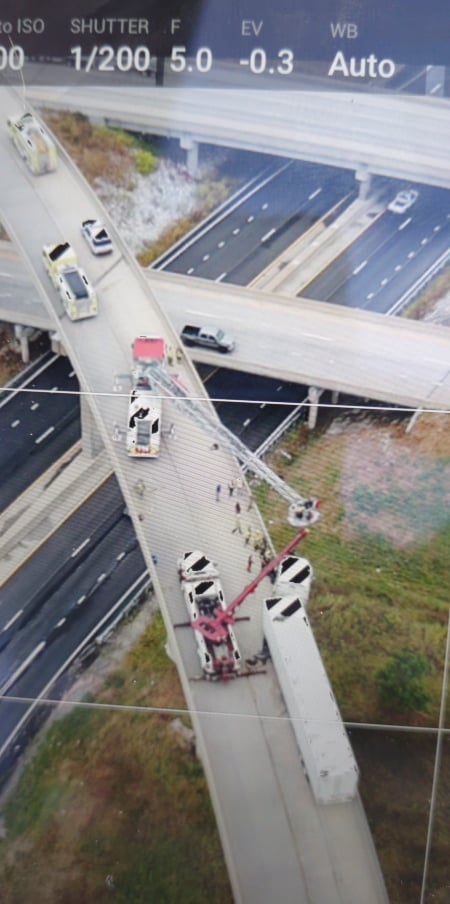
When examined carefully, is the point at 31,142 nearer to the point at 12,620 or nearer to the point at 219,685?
the point at 12,620

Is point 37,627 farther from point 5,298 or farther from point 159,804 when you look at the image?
point 5,298

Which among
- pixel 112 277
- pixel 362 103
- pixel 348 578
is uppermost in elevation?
pixel 362 103

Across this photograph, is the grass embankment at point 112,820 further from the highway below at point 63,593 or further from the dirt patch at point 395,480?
the dirt patch at point 395,480

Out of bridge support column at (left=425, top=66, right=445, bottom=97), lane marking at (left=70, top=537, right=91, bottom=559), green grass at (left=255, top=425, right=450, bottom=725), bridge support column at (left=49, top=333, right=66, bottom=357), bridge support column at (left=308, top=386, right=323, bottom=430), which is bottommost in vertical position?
green grass at (left=255, top=425, right=450, bottom=725)

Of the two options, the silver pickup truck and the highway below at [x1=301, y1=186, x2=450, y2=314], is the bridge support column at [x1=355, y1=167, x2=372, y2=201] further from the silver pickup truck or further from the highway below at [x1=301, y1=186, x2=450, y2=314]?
the silver pickup truck

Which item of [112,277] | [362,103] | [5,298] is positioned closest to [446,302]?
[362,103]

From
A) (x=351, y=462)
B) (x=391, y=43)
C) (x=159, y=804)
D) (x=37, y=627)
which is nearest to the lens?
(x=159, y=804)

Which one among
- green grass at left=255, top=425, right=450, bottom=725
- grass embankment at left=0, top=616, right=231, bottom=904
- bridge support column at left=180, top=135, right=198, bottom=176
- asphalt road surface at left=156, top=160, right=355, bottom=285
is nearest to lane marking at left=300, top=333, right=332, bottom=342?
asphalt road surface at left=156, top=160, right=355, bottom=285
